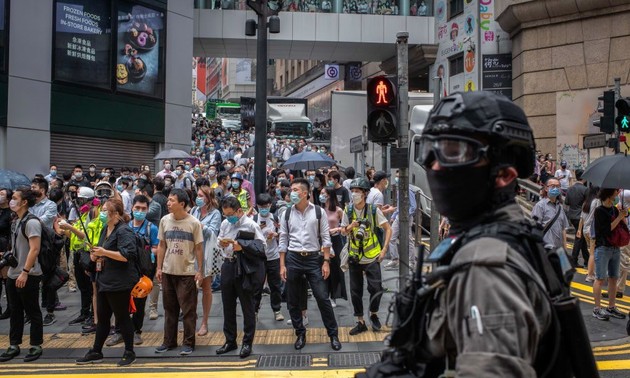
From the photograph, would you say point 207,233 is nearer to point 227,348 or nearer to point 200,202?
point 200,202

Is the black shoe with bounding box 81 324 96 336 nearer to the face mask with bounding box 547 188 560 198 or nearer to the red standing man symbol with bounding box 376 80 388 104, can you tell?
the red standing man symbol with bounding box 376 80 388 104

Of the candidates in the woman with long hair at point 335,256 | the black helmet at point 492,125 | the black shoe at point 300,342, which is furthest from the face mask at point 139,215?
the black helmet at point 492,125

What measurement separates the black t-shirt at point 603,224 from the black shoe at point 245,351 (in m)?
4.98

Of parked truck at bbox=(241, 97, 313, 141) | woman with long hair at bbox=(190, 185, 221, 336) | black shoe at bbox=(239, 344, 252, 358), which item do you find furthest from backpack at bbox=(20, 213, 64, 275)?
parked truck at bbox=(241, 97, 313, 141)

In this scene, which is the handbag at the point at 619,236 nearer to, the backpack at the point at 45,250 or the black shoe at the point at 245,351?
the black shoe at the point at 245,351

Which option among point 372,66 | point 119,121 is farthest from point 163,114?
point 372,66

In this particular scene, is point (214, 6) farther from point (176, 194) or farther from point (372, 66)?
point (176, 194)

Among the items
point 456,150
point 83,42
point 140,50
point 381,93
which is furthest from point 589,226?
point 140,50

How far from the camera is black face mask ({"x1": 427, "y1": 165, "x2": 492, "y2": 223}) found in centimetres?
185

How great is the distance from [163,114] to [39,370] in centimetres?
1684

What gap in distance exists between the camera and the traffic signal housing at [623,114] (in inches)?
437

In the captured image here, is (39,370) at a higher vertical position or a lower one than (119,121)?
lower

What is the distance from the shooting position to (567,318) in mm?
1766

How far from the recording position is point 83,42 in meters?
19.5
